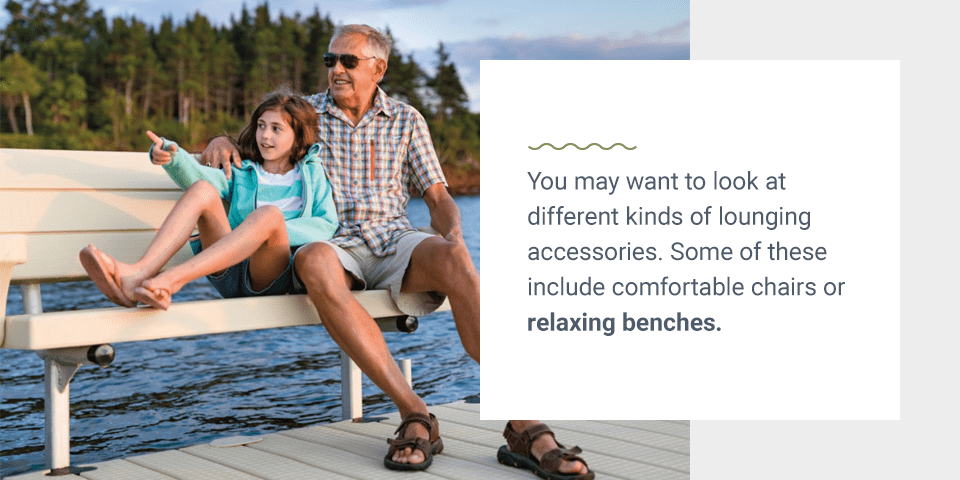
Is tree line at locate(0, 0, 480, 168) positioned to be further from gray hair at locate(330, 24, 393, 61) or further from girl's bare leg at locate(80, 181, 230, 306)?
girl's bare leg at locate(80, 181, 230, 306)

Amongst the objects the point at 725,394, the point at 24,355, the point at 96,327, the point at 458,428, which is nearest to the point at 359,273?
the point at 458,428

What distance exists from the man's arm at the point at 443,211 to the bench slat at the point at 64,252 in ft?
3.09

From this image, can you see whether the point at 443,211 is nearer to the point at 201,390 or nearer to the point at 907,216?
the point at 907,216

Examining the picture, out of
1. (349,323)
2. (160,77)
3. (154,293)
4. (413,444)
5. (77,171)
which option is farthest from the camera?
(160,77)

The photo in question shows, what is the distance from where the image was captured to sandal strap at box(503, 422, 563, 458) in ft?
8.30

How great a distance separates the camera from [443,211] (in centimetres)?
317

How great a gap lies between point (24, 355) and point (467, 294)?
5193 mm

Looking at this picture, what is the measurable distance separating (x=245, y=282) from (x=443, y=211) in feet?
2.11

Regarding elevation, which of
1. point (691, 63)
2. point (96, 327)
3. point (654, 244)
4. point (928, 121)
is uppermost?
point (691, 63)

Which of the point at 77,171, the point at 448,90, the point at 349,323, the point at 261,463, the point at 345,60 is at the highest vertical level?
the point at 448,90

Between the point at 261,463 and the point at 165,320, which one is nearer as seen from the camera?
the point at 165,320

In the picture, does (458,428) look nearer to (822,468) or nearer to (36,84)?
(822,468)

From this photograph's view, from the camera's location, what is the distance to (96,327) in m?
2.38

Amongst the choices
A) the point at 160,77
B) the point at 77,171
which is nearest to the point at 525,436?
the point at 77,171
